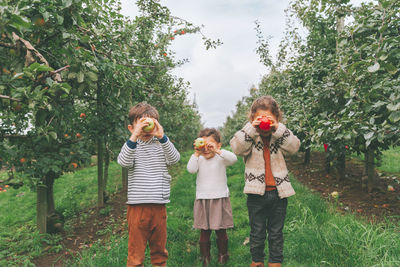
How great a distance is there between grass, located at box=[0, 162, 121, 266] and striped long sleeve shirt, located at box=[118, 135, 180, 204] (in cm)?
175

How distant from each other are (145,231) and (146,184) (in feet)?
1.31

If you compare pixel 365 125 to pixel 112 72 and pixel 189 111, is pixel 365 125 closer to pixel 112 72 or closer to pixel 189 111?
pixel 112 72

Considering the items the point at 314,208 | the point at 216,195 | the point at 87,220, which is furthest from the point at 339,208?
the point at 87,220

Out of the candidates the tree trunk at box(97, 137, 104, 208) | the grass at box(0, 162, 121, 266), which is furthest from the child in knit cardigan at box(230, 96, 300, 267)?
the tree trunk at box(97, 137, 104, 208)

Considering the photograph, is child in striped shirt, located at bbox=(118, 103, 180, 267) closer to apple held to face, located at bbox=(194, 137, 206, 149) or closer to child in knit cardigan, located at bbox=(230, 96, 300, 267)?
apple held to face, located at bbox=(194, 137, 206, 149)

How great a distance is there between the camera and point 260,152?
2.45 meters

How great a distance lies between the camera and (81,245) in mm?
3818

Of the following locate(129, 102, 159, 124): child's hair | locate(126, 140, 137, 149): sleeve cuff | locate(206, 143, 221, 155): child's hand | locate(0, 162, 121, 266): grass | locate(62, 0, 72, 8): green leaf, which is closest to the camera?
locate(62, 0, 72, 8): green leaf

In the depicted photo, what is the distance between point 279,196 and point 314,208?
162cm

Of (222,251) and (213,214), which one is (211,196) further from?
(222,251)

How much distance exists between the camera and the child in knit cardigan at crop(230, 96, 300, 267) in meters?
2.37

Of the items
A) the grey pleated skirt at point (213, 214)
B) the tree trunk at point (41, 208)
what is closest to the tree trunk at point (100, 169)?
the tree trunk at point (41, 208)

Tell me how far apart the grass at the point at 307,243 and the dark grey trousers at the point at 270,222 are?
0.39 meters

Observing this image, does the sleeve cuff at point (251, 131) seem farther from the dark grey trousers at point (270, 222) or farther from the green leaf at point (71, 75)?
the green leaf at point (71, 75)
